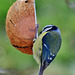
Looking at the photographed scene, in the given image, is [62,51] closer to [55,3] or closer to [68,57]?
[68,57]

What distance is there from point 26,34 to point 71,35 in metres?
1.65

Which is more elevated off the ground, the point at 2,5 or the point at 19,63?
the point at 2,5

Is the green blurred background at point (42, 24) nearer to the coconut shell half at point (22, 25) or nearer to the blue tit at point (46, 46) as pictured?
the blue tit at point (46, 46)

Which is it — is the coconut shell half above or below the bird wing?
above

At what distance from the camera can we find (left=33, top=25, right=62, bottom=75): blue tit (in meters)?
2.47

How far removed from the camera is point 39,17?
364 cm

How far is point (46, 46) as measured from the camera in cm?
254

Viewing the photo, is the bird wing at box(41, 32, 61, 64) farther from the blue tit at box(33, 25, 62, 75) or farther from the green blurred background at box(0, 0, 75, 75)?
the green blurred background at box(0, 0, 75, 75)

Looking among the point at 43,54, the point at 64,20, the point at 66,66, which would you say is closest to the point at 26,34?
the point at 43,54

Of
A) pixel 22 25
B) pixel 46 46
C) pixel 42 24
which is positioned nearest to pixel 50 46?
pixel 46 46

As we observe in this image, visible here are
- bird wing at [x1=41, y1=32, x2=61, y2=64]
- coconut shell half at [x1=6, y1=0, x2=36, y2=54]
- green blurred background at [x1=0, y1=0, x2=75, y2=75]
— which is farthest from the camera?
green blurred background at [x1=0, y1=0, x2=75, y2=75]

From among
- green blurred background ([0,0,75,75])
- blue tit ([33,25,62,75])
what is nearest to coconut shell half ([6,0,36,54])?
blue tit ([33,25,62,75])

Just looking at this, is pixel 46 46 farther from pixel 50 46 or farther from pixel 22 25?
pixel 22 25

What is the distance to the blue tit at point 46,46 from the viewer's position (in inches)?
97.4
